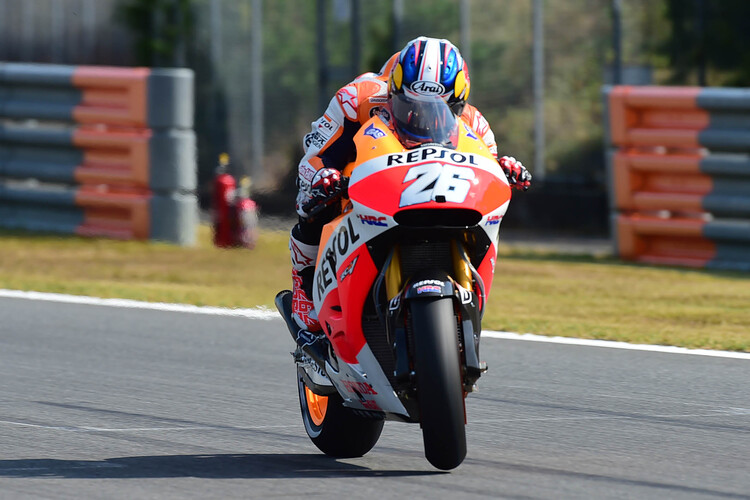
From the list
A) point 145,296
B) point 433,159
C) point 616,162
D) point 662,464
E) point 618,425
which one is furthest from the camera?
point 616,162

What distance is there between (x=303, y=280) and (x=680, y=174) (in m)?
7.28

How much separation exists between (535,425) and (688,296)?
15.0ft

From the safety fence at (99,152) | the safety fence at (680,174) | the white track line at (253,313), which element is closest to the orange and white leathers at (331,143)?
the white track line at (253,313)

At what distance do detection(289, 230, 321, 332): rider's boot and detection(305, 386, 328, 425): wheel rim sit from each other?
0.31 meters

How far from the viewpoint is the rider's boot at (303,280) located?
531 centimetres

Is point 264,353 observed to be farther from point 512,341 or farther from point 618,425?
point 618,425

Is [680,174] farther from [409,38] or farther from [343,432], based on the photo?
[343,432]

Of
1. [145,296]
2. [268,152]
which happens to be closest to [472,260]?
[145,296]

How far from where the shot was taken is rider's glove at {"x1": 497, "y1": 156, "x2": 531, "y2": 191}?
4.93 metres

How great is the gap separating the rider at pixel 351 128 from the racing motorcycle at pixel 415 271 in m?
0.09

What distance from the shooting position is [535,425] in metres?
5.68

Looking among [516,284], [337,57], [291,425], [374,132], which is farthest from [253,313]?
[337,57]

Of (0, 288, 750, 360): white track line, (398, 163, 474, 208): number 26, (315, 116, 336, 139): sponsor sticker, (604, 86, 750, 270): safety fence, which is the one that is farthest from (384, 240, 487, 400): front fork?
(604, 86, 750, 270): safety fence

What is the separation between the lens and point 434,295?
4332 millimetres
